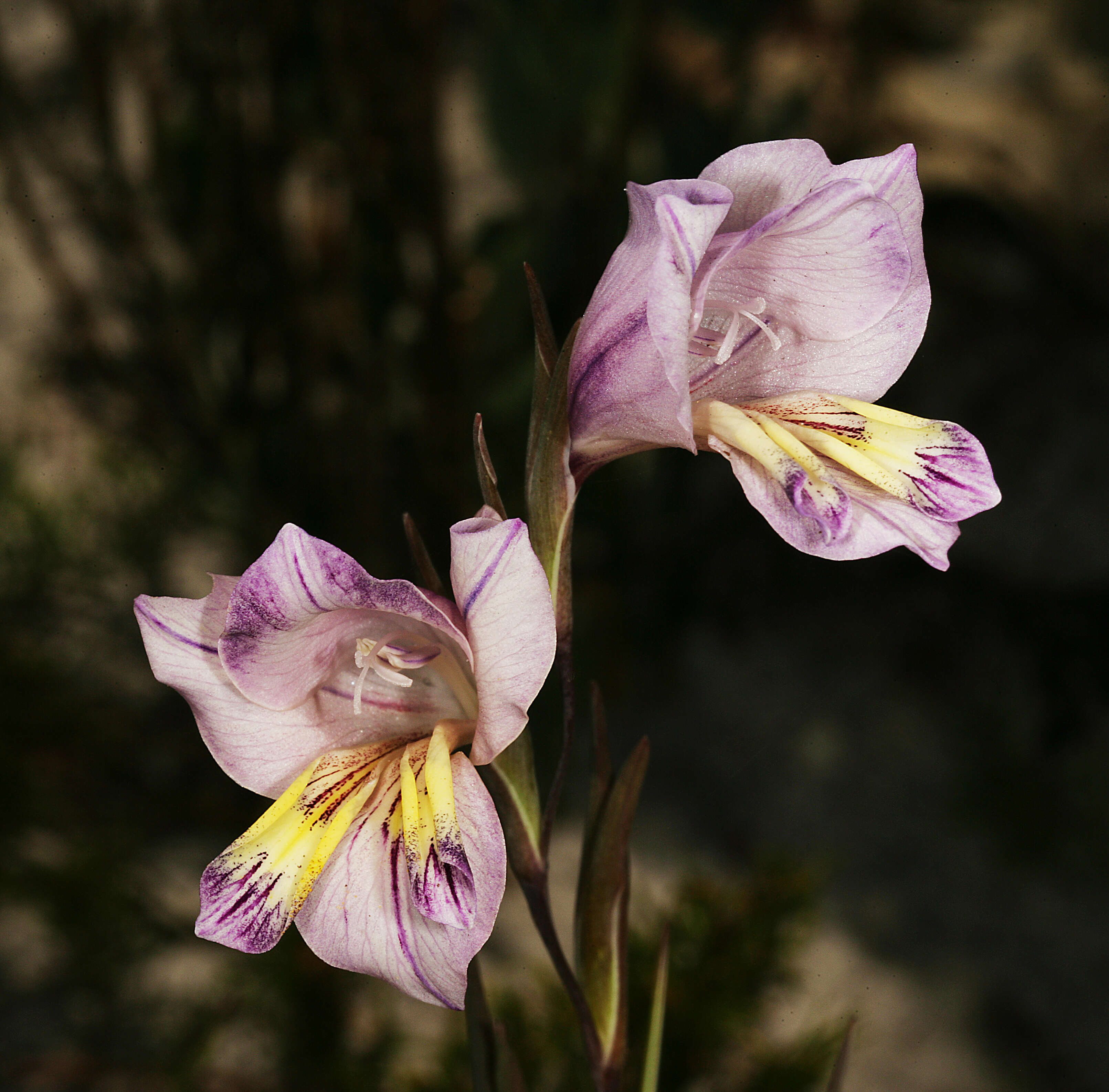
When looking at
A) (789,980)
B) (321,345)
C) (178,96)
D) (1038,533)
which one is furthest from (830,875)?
(178,96)

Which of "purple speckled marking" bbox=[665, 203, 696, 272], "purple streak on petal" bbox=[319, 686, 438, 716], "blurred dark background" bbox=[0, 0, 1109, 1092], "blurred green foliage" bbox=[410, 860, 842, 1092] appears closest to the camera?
"purple speckled marking" bbox=[665, 203, 696, 272]

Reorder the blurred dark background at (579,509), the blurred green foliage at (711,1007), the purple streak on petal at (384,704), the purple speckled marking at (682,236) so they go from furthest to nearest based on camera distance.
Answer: the blurred dark background at (579,509)
the blurred green foliage at (711,1007)
the purple streak on petal at (384,704)
the purple speckled marking at (682,236)

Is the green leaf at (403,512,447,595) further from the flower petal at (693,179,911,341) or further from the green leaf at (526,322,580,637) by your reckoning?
the flower petal at (693,179,911,341)

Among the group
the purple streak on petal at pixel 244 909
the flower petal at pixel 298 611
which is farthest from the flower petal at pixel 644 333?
the purple streak on petal at pixel 244 909

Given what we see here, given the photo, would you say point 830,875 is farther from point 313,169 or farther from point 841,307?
point 313,169

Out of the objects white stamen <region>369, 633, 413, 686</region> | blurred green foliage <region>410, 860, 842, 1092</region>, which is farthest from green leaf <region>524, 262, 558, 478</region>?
blurred green foliage <region>410, 860, 842, 1092</region>

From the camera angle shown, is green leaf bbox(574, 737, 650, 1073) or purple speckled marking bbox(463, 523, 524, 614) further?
green leaf bbox(574, 737, 650, 1073)

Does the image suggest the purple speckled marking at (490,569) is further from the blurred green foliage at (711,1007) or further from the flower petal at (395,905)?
the blurred green foliage at (711,1007)
